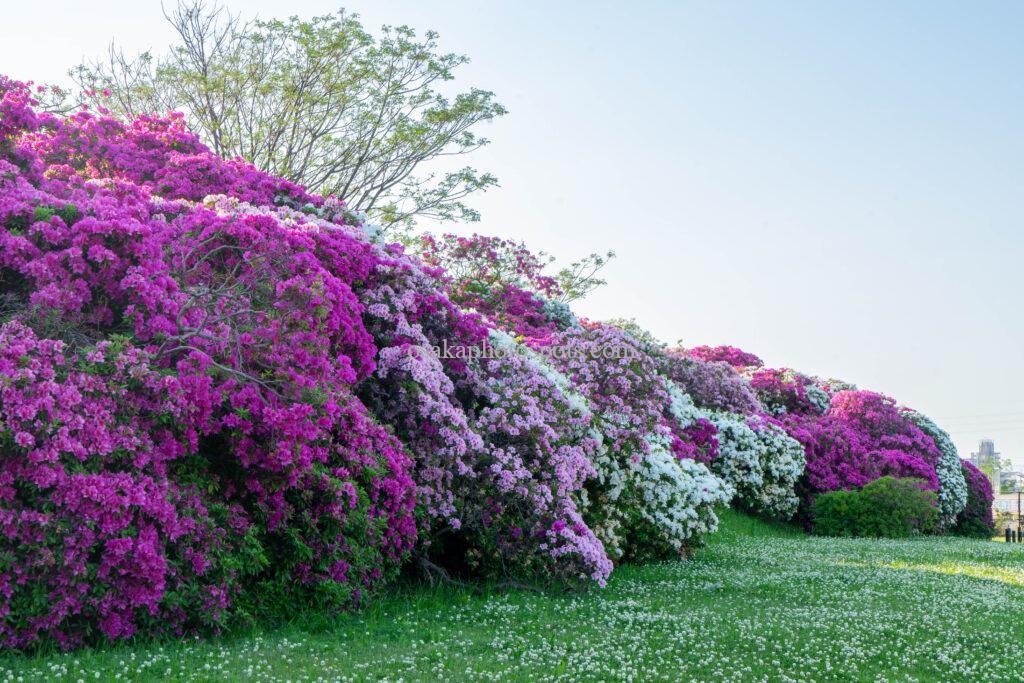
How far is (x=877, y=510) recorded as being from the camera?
21.4 meters

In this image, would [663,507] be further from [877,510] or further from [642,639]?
[877,510]

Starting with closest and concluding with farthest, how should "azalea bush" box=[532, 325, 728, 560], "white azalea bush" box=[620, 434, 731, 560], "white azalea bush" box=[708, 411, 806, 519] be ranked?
"azalea bush" box=[532, 325, 728, 560]
"white azalea bush" box=[620, 434, 731, 560]
"white azalea bush" box=[708, 411, 806, 519]

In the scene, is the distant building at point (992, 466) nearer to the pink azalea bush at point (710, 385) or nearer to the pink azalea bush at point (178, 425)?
the pink azalea bush at point (710, 385)

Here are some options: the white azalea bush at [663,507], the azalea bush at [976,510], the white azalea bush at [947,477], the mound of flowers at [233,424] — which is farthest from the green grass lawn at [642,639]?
the azalea bush at [976,510]

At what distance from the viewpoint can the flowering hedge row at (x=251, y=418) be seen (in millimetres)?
6680

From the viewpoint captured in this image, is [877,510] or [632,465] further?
[877,510]

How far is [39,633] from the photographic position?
6531 millimetres

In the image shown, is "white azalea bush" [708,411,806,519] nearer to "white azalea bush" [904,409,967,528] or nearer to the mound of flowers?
"white azalea bush" [904,409,967,528]

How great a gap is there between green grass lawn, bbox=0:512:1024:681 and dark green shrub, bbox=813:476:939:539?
970 cm

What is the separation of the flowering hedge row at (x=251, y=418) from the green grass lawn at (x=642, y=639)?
474 millimetres

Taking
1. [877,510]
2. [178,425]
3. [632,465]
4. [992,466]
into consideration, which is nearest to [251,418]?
[178,425]

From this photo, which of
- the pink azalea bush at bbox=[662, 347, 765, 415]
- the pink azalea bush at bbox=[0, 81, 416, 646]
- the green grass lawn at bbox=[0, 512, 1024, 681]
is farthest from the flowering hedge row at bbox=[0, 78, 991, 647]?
the pink azalea bush at bbox=[662, 347, 765, 415]

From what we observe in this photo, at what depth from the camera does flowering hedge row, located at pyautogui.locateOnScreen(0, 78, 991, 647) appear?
6.68 m

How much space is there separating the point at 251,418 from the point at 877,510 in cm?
1746
